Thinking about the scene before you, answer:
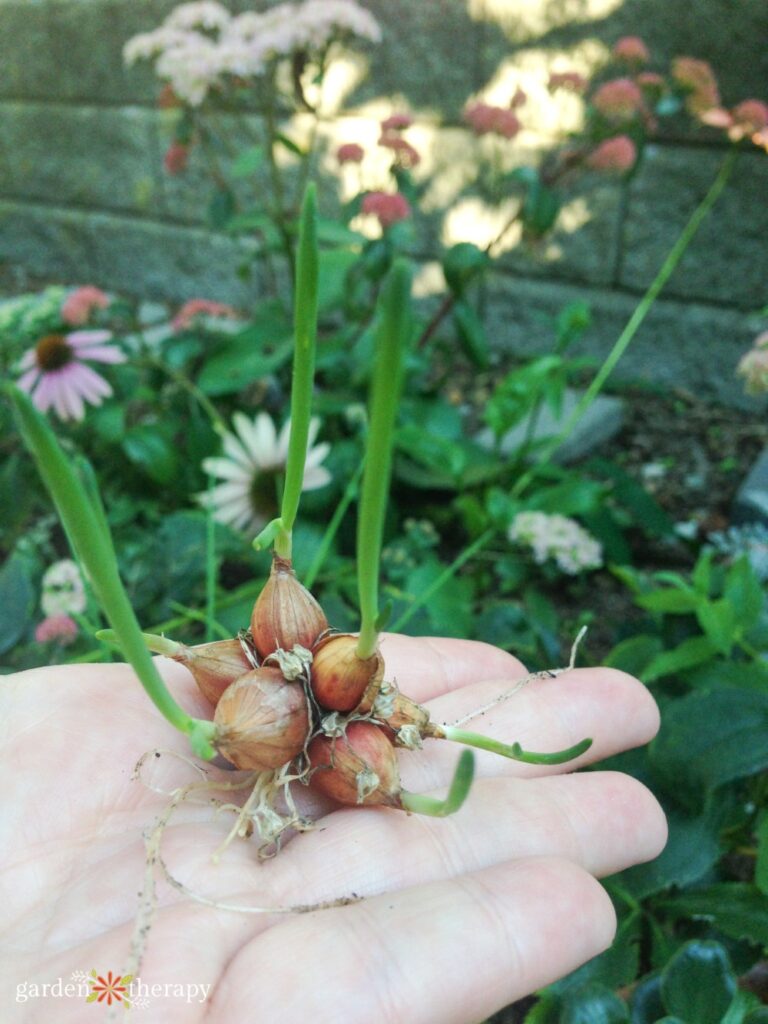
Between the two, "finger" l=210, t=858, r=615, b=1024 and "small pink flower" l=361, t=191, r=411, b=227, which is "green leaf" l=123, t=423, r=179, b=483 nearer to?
"small pink flower" l=361, t=191, r=411, b=227

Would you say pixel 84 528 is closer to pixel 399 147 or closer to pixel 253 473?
pixel 253 473

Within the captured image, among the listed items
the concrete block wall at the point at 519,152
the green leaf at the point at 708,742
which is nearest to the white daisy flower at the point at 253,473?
the green leaf at the point at 708,742

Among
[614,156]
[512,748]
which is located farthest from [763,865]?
[614,156]

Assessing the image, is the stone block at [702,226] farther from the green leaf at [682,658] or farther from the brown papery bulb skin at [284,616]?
the brown papery bulb skin at [284,616]

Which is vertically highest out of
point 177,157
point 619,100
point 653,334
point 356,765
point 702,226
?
point 619,100

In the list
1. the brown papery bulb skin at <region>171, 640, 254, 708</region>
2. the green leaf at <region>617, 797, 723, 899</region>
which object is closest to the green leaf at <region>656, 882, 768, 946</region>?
the green leaf at <region>617, 797, 723, 899</region>
